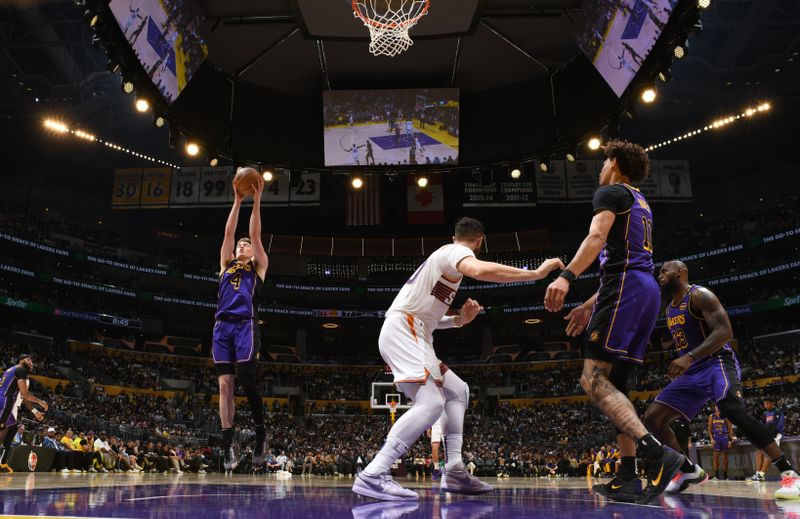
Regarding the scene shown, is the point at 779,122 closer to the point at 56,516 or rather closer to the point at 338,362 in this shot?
the point at 338,362

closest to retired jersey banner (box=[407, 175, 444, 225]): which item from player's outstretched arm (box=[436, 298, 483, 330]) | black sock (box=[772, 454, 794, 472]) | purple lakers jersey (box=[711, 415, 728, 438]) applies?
purple lakers jersey (box=[711, 415, 728, 438])

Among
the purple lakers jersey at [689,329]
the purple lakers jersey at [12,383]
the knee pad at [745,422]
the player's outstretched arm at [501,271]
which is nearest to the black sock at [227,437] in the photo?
the player's outstretched arm at [501,271]

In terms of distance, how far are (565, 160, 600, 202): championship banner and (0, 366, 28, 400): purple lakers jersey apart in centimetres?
2208

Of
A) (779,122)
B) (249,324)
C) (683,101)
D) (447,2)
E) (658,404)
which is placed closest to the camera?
(658,404)

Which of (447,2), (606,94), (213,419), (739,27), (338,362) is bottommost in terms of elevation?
(213,419)

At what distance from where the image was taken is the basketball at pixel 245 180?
225 inches

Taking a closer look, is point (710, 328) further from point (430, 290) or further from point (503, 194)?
point (503, 194)

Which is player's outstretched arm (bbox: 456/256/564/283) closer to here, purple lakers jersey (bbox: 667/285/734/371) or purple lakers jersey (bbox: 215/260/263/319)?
purple lakers jersey (bbox: 667/285/734/371)

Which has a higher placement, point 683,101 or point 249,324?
point 683,101

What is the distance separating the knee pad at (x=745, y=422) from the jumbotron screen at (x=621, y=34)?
19.3 ft

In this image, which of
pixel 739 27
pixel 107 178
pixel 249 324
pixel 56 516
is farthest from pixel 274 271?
pixel 56 516

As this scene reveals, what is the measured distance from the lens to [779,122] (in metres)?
29.1

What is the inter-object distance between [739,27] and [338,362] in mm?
27245

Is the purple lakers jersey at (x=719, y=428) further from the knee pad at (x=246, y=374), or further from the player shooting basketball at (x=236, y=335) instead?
the knee pad at (x=246, y=374)
